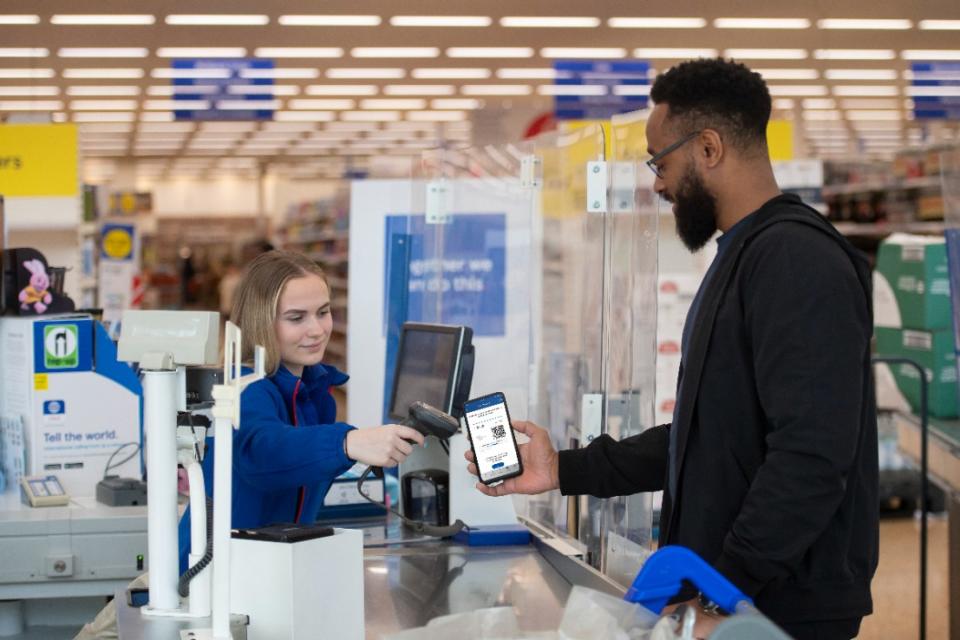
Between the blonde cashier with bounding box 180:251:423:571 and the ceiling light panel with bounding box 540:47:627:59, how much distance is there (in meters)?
8.36

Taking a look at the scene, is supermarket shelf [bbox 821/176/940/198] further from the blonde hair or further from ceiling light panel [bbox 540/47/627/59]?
the blonde hair

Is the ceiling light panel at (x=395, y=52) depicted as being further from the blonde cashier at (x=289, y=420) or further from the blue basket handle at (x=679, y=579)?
the blue basket handle at (x=679, y=579)

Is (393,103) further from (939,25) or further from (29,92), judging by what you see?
(939,25)

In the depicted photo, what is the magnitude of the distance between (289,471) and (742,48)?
9.20 meters

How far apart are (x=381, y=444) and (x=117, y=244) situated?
27.3ft

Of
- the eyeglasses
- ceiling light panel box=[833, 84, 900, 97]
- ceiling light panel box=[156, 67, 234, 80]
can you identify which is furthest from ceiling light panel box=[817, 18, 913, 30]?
the eyeglasses

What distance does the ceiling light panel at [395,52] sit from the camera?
1047cm

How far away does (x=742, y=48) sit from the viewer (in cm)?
1048

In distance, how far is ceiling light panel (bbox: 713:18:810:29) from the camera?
30.9ft

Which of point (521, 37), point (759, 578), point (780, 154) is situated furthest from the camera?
point (521, 37)

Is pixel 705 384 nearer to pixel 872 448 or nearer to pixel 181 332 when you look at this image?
pixel 872 448

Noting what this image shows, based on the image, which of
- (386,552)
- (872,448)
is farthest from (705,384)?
(386,552)

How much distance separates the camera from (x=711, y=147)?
2023 mm

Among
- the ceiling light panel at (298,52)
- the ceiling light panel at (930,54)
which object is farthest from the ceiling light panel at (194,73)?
the ceiling light panel at (930,54)
